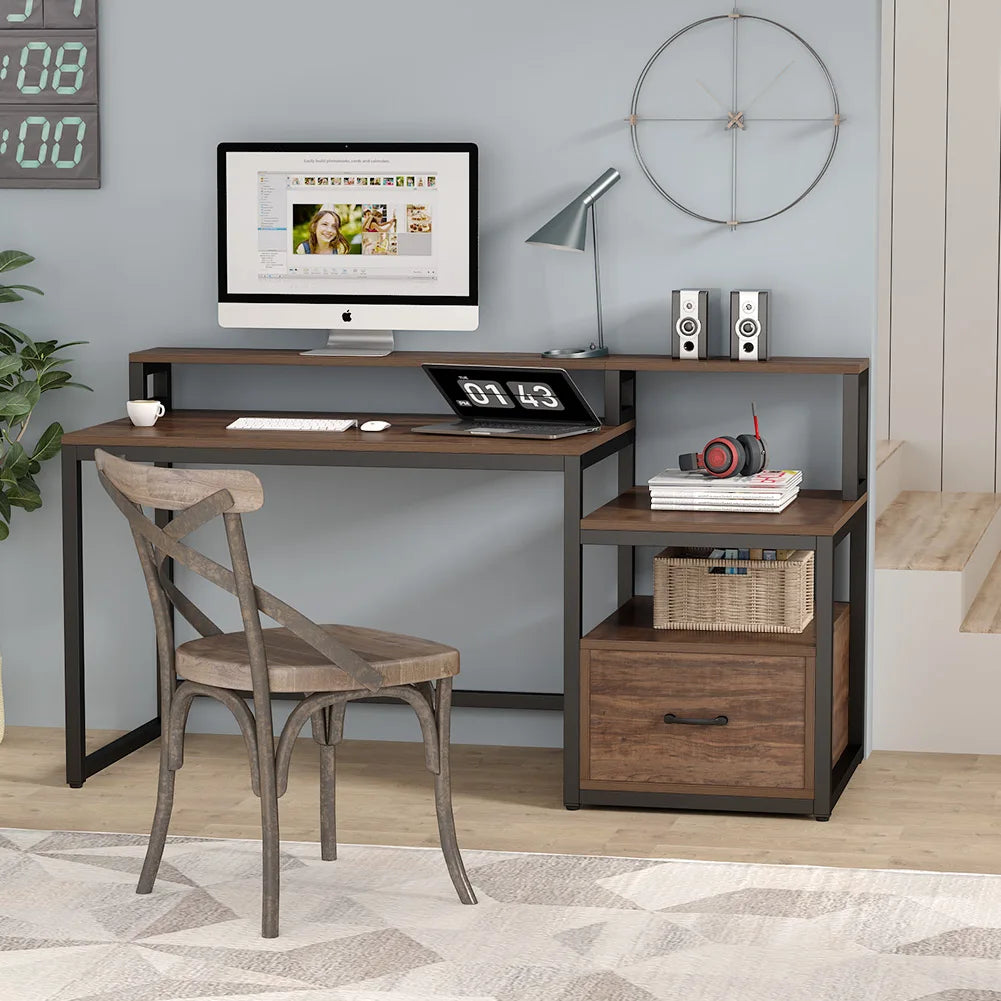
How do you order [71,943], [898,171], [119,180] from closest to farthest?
[71,943], [119,180], [898,171]

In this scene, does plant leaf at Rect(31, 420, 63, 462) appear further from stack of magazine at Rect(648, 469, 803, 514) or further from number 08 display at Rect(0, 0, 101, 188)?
stack of magazine at Rect(648, 469, 803, 514)

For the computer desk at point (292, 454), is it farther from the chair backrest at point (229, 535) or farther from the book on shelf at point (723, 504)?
the chair backrest at point (229, 535)

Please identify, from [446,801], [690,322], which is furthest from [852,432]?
[446,801]

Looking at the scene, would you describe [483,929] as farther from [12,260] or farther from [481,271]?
[12,260]

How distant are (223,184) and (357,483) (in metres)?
0.77

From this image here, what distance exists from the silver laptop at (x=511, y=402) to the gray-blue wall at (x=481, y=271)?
0.97 ft

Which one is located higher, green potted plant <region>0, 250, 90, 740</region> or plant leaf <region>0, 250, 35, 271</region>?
plant leaf <region>0, 250, 35, 271</region>

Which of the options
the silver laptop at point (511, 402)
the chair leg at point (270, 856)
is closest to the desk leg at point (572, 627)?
the silver laptop at point (511, 402)

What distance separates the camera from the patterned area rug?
8.51 ft

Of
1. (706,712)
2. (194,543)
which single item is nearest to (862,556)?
(706,712)

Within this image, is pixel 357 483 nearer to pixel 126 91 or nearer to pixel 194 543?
pixel 194 543

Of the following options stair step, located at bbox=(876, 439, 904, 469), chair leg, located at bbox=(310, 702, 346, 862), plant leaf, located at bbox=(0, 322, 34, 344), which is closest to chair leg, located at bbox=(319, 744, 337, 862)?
chair leg, located at bbox=(310, 702, 346, 862)

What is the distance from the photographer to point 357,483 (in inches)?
160

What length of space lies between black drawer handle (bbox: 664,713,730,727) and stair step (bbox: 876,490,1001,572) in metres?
0.83
